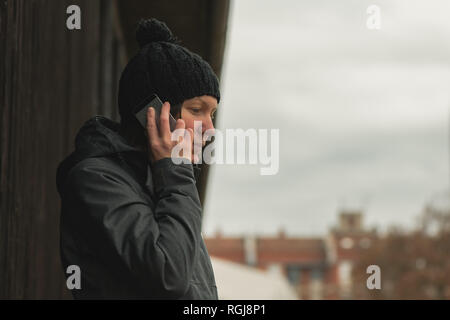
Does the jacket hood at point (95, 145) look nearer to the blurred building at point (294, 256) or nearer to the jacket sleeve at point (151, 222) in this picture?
the jacket sleeve at point (151, 222)

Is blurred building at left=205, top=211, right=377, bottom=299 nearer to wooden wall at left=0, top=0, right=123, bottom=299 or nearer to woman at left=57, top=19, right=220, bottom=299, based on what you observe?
→ wooden wall at left=0, top=0, right=123, bottom=299

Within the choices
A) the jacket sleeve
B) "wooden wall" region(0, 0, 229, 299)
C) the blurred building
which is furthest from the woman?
the blurred building

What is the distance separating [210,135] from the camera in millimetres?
1553

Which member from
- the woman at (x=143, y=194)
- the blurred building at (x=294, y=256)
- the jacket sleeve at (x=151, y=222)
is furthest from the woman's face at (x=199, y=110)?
the blurred building at (x=294, y=256)

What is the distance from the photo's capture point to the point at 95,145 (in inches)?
60.4

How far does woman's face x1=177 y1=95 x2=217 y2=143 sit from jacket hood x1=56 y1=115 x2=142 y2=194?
0.11 meters

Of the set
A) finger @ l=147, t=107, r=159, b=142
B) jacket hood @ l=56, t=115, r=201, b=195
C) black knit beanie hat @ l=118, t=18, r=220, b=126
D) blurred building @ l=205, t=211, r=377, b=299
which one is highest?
black knit beanie hat @ l=118, t=18, r=220, b=126

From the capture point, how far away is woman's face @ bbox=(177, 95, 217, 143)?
156 cm

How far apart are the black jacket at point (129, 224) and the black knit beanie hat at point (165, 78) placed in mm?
88

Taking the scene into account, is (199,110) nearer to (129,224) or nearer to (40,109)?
(129,224)

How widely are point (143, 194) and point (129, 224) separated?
0.13 meters
